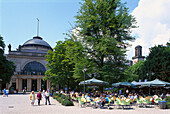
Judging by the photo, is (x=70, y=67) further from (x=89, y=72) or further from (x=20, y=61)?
(x=20, y=61)

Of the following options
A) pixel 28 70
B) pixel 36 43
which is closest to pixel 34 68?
pixel 28 70

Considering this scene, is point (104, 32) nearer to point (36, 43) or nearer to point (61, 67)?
point (61, 67)

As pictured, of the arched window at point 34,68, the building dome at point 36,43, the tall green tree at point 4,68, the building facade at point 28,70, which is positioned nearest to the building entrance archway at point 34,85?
the building facade at point 28,70

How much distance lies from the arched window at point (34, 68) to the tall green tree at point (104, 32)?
50793mm

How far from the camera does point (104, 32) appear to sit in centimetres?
2542

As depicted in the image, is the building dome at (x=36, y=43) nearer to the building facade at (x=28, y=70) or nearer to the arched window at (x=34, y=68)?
the building facade at (x=28, y=70)

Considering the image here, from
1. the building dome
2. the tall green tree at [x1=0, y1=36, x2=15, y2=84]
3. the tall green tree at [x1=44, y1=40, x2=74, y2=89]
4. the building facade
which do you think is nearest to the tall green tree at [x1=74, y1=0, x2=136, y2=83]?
the tall green tree at [x1=44, y1=40, x2=74, y2=89]

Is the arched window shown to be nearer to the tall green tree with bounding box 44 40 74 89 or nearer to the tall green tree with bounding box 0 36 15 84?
the tall green tree with bounding box 0 36 15 84

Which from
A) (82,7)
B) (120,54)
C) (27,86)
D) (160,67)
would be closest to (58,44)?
(82,7)

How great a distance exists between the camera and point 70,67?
36.4m

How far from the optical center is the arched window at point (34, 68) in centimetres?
7229

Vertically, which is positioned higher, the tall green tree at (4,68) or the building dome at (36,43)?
the building dome at (36,43)

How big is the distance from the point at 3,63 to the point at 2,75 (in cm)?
291

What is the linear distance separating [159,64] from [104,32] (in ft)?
78.5
